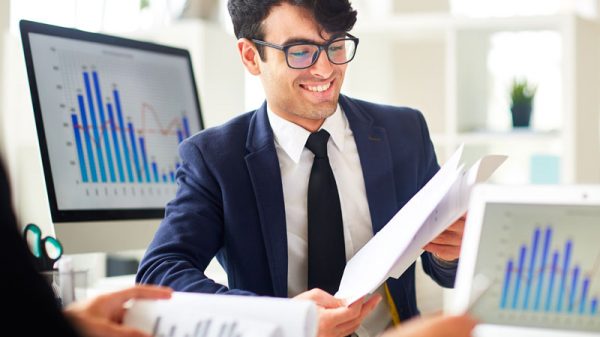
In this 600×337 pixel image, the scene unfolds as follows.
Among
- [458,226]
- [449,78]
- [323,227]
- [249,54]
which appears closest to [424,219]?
[458,226]

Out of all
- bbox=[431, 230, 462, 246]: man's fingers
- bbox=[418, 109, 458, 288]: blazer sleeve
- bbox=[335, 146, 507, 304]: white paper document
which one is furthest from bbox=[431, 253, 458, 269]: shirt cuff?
bbox=[335, 146, 507, 304]: white paper document

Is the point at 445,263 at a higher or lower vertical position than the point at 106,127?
lower

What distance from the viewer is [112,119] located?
2.19 m

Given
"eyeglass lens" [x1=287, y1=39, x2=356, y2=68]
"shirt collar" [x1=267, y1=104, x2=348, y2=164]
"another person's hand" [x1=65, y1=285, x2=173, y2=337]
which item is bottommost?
"another person's hand" [x1=65, y1=285, x2=173, y2=337]

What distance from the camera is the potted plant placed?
3.51m

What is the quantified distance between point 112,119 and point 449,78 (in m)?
1.78

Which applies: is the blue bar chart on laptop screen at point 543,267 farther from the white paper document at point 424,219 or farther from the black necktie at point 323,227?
the black necktie at point 323,227

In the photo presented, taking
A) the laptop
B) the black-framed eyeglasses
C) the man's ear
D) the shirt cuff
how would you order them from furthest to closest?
the man's ear, the black-framed eyeglasses, the shirt cuff, the laptop

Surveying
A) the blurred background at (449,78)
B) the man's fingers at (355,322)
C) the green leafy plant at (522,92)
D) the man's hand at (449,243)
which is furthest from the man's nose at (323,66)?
the green leafy plant at (522,92)

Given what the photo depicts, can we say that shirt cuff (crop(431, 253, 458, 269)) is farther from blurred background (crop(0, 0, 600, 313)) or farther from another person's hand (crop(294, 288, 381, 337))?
blurred background (crop(0, 0, 600, 313))

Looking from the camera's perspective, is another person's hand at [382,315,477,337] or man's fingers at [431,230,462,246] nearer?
another person's hand at [382,315,477,337]

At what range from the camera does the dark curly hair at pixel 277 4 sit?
180cm

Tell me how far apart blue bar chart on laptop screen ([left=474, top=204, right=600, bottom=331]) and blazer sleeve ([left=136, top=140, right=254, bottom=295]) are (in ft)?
1.82

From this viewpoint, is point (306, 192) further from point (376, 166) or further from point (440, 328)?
point (440, 328)
